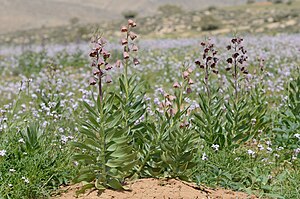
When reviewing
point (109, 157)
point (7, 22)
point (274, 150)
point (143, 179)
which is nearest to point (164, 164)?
point (143, 179)

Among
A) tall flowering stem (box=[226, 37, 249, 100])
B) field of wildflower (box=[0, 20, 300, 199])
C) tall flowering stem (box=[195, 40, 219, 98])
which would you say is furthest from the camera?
tall flowering stem (box=[226, 37, 249, 100])

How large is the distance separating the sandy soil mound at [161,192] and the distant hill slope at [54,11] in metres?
86.0

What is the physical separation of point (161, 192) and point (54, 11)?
382 feet

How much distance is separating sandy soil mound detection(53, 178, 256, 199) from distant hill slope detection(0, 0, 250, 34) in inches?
3386

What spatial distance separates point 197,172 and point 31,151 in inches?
68.4

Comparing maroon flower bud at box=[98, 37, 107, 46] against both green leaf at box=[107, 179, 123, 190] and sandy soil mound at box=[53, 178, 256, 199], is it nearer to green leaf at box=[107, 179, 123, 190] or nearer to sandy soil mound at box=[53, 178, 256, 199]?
green leaf at box=[107, 179, 123, 190]

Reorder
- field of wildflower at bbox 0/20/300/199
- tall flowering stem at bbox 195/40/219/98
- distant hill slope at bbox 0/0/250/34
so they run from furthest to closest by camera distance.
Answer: distant hill slope at bbox 0/0/250/34, tall flowering stem at bbox 195/40/219/98, field of wildflower at bbox 0/20/300/199

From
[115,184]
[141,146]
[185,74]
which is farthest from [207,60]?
[115,184]

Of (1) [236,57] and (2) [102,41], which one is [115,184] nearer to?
(2) [102,41]

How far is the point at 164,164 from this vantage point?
5020 millimetres

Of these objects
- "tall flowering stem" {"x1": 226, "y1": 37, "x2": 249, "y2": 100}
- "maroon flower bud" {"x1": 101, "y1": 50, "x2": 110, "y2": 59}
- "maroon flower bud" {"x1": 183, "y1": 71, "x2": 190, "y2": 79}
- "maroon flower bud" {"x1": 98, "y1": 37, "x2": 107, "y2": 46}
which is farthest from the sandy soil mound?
"tall flowering stem" {"x1": 226, "y1": 37, "x2": 249, "y2": 100}

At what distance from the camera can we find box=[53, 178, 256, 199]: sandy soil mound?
182 inches

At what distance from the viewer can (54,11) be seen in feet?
384

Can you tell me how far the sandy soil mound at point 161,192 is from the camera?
4629 millimetres
